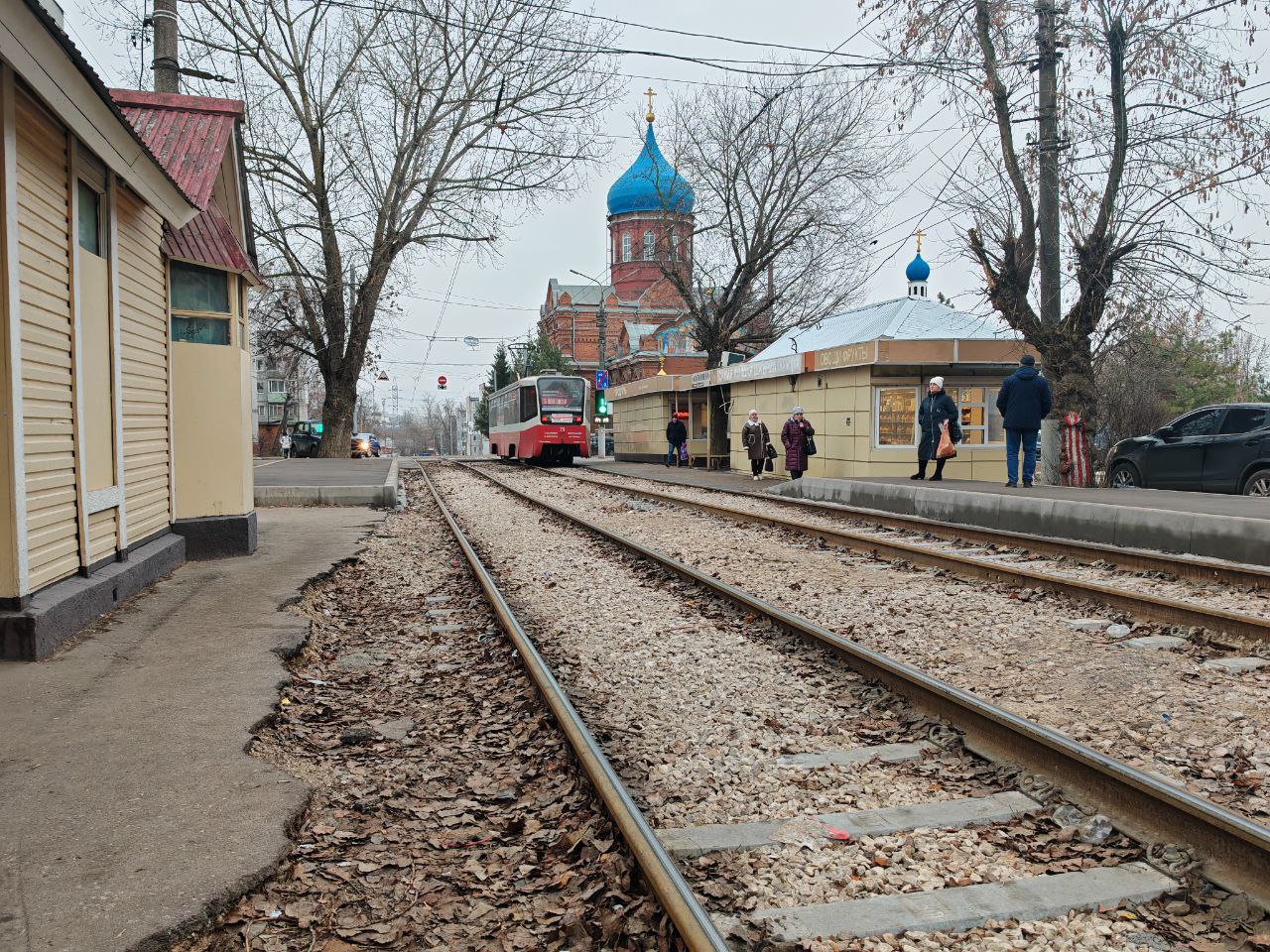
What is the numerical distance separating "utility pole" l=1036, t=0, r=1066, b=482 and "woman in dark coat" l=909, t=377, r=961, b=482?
98.1 inches

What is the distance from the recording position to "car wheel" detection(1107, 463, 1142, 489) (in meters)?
16.6

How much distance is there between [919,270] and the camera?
3553 centimetres

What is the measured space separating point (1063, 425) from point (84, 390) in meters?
16.6

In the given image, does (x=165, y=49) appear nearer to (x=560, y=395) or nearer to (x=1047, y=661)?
(x=1047, y=661)

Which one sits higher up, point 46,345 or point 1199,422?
point 46,345

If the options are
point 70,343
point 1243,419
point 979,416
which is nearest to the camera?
point 70,343

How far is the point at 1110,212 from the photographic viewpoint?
1698 centimetres

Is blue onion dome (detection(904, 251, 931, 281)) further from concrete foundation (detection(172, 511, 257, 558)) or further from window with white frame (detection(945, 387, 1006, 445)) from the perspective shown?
concrete foundation (detection(172, 511, 257, 558))

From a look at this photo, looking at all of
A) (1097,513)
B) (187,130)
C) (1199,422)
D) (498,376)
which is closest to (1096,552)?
(1097,513)

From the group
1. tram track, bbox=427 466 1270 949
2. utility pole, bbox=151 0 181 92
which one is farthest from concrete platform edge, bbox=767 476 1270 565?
utility pole, bbox=151 0 181 92

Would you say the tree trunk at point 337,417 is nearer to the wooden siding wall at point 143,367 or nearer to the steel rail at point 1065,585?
the steel rail at point 1065,585

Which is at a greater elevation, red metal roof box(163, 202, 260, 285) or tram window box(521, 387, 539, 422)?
red metal roof box(163, 202, 260, 285)

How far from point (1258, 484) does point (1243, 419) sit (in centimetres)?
113

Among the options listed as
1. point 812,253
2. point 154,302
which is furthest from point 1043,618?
point 812,253
